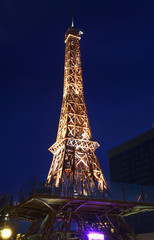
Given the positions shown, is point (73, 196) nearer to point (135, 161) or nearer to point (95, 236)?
point (95, 236)

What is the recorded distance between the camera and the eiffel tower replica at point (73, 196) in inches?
968

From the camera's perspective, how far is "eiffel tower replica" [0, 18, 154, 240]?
24.6 metres

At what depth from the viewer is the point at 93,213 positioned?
97.7 ft

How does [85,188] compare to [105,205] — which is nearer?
[105,205]

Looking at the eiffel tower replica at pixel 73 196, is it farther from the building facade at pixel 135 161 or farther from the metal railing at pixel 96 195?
the building facade at pixel 135 161

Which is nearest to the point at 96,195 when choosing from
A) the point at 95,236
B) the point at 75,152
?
the point at 95,236

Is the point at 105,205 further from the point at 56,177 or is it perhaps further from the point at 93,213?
the point at 56,177

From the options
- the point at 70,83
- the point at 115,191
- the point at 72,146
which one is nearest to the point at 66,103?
the point at 70,83

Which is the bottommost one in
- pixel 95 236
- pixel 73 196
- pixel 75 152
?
pixel 95 236

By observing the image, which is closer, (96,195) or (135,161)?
(96,195)

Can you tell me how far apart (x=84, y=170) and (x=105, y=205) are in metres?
12.0

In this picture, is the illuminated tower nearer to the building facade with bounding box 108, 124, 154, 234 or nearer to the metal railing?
the metal railing

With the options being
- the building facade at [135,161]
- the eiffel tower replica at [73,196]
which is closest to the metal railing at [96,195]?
the eiffel tower replica at [73,196]

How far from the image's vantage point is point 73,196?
2388 centimetres
